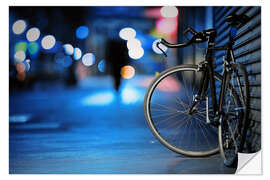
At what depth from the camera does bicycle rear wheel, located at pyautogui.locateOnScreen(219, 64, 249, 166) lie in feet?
6.81

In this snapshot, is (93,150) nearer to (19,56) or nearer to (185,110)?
(185,110)

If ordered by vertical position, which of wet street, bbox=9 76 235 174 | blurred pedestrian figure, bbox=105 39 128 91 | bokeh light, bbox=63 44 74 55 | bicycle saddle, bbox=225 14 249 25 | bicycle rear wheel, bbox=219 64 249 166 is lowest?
wet street, bbox=9 76 235 174

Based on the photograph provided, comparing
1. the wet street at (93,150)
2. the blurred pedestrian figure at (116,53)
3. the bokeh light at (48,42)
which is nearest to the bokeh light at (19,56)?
the bokeh light at (48,42)

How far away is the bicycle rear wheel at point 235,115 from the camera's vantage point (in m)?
2.07

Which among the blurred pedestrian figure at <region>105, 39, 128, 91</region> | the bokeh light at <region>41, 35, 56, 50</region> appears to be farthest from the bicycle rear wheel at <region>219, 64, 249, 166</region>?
the bokeh light at <region>41, 35, 56, 50</region>

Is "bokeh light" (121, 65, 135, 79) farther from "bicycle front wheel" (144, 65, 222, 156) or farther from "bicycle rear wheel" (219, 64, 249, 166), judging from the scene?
"bicycle rear wheel" (219, 64, 249, 166)

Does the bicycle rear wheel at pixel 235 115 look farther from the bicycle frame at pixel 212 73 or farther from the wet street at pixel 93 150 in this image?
the wet street at pixel 93 150

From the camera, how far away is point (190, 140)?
3.17 metres

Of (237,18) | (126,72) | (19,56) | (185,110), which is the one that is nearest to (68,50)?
(126,72)

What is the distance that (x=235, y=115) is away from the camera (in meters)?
2.20

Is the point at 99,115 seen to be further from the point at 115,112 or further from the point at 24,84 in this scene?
the point at 24,84
